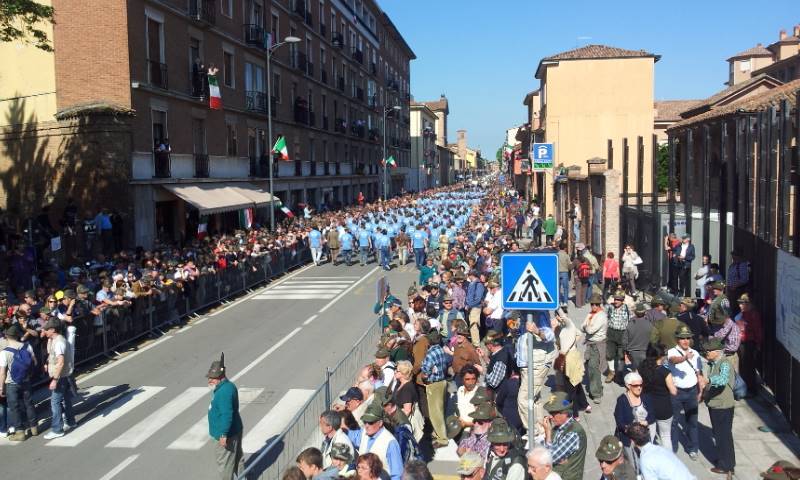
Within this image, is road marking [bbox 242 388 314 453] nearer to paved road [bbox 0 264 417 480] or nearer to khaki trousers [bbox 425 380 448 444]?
paved road [bbox 0 264 417 480]

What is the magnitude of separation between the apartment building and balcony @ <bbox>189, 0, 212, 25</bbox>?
0.20 feet

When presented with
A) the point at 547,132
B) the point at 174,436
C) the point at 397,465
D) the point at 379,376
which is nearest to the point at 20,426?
the point at 174,436

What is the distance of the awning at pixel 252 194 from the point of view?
31.0 meters

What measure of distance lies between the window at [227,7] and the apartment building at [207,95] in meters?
0.05

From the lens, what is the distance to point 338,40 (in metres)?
52.6

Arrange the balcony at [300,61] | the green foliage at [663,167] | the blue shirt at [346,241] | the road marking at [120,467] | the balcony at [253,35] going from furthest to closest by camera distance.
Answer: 1. the green foliage at [663,167]
2. the balcony at [300,61]
3. the balcony at [253,35]
4. the blue shirt at [346,241]
5. the road marking at [120,467]

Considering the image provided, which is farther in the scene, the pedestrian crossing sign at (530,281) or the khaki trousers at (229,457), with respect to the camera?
the khaki trousers at (229,457)

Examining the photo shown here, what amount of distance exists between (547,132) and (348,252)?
71.6ft

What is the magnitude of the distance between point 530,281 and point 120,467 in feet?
19.3

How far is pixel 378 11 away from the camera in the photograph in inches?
2697

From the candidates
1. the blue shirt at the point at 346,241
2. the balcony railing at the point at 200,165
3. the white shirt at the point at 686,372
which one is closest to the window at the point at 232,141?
the balcony railing at the point at 200,165

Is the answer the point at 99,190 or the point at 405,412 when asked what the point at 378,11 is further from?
the point at 405,412

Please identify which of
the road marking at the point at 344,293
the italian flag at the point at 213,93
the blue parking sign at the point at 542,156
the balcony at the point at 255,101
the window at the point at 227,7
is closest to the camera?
the road marking at the point at 344,293

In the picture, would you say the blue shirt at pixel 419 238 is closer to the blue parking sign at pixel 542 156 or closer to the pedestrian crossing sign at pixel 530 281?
the blue parking sign at pixel 542 156
